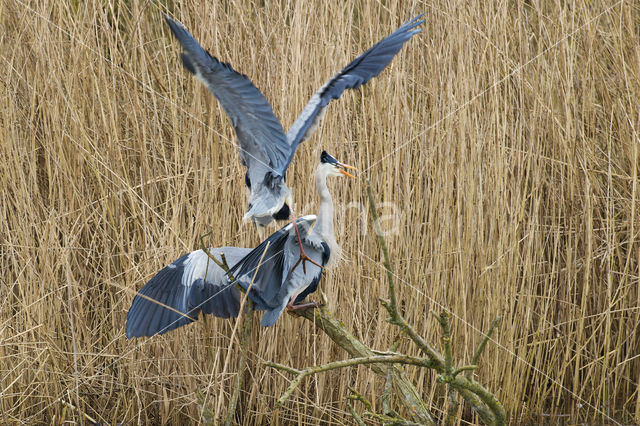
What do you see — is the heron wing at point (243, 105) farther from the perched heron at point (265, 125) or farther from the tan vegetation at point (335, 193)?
the tan vegetation at point (335, 193)

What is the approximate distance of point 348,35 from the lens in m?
2.85

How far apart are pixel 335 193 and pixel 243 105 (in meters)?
0.78

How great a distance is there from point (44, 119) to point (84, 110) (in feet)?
0.60

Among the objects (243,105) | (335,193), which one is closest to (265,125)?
(243,105)

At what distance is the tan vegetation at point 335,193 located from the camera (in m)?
2.79

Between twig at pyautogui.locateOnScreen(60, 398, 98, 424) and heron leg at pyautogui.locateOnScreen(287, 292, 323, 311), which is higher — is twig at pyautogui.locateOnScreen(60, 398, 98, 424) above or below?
below

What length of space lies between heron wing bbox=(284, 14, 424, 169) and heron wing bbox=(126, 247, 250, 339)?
43 centimetres

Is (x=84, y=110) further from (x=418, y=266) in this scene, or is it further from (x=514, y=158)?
(x=514, y=158)

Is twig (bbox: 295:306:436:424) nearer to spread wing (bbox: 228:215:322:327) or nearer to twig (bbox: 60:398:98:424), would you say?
spread wing (bbox: 228:215:322:327)

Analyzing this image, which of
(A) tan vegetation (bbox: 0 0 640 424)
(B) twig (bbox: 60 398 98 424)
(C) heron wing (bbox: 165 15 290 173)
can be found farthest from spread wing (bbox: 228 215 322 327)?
(B) twig (bbox: 60 398 98 424)

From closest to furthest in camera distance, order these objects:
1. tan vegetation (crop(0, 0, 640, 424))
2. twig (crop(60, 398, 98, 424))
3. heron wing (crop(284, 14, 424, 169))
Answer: heron wing (crop(284, 14, 424, 169))
twig (crop(60, 398, 98, 424))
tan vegetation (crop(0, 0, 640, 424))

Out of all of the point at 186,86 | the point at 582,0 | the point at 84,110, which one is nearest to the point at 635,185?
the point at 582,0

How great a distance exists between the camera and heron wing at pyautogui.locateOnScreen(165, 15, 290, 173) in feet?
6.37

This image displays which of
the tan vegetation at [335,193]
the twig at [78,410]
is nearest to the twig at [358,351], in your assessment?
the tan vegetation at [335,193]
